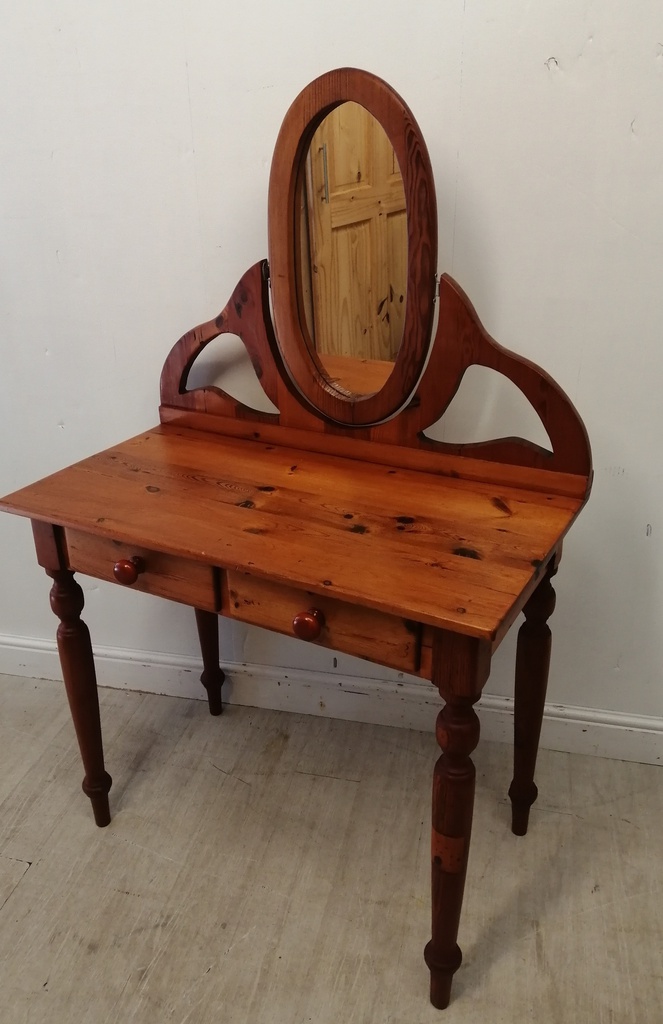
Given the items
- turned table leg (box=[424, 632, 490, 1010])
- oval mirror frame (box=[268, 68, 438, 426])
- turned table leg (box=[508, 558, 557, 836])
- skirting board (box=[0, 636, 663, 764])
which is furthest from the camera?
skirting board (box=[0, 636, 663, 764])

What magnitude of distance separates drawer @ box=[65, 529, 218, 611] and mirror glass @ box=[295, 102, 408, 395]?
0.45 m

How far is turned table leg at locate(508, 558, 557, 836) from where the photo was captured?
145 cm

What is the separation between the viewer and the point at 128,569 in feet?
4.26

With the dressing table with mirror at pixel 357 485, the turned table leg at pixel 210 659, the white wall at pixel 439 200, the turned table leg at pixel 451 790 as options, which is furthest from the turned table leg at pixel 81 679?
the turned table leg at pixel 451 790

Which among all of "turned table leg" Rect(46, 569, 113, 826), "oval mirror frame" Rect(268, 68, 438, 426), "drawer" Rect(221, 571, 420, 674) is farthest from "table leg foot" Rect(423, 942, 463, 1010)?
"oval mirror frame" Rect(268, 68, 438, 426)

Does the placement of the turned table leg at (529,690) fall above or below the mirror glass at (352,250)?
below

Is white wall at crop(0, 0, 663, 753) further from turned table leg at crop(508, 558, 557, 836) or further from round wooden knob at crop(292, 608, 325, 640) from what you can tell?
round wooden knob at crop(292, 608, 325, 640)

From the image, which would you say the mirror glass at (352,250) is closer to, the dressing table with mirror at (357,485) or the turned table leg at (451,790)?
the dressing table with mirror at (357,485)

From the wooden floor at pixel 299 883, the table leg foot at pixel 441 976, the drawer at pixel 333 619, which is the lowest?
the wooden floor at pixel 299 883

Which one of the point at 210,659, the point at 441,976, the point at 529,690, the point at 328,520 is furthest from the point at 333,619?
the point at 210,659

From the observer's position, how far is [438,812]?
118 centimetres

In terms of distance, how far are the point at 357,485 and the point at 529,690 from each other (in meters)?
0.52

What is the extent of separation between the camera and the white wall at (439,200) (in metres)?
1.32

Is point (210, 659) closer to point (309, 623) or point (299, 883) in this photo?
point (299, 883)
